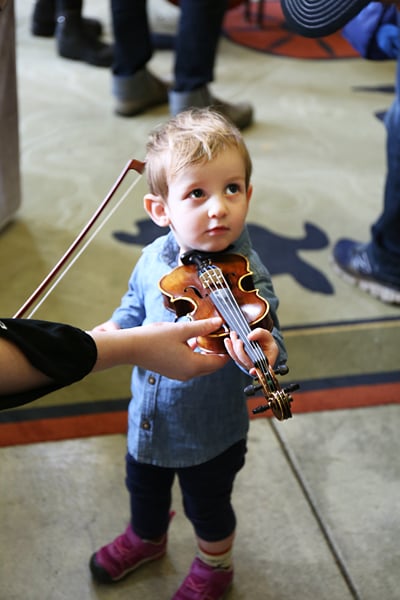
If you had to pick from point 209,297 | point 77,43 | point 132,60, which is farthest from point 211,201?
point 77,43

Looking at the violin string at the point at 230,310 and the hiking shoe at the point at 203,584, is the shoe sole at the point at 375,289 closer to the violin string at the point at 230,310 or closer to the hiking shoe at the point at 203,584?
the hiking shoe at the point at 203,584

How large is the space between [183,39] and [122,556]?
2.06 m

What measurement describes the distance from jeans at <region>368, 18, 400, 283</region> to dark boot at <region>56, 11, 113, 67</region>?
75.6 inches

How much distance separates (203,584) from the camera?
1.29m

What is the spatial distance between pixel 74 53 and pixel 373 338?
2.37 m

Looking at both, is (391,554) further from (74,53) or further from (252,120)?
(74,53)

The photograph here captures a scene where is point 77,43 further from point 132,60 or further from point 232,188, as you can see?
point 232,188

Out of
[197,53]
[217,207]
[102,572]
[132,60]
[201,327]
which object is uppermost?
[217,207]

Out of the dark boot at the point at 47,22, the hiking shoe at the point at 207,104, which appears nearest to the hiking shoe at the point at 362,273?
the hiking shoe at the point at 207,104

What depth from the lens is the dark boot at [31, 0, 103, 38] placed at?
12.5 ft

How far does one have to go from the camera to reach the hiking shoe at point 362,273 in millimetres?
2117

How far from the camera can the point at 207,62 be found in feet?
9.37

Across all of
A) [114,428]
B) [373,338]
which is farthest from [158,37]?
[114,428]

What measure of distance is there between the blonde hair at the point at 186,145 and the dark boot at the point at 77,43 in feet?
8.80
